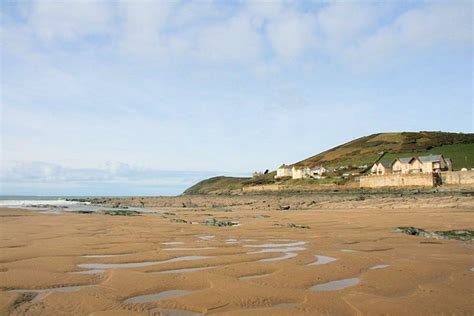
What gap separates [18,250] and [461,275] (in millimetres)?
10327

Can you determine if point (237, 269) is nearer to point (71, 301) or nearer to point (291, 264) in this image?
point (291, 264)

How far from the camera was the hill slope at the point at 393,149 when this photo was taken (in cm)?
10200

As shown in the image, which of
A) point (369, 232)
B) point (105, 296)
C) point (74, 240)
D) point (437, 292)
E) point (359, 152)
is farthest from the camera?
point (359, 152)

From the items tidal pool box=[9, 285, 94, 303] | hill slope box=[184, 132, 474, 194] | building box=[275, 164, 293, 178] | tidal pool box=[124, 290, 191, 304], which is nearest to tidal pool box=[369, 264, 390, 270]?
tidal pool box=[124, 290, 191, 304]

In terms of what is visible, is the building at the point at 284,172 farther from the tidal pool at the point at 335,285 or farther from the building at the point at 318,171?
the tidal pool at the point at 335,285

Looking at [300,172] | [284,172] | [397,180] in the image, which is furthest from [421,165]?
[284,172]

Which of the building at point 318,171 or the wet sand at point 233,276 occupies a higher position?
the building at point 318,171

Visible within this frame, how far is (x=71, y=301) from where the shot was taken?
5.86m

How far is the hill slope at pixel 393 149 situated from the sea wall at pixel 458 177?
2497 cm

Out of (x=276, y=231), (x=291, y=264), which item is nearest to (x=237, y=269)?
(x=291, y=264)

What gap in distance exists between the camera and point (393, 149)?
399 feet

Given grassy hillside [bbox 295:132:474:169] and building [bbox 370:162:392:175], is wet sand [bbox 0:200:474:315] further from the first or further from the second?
grassy hillside [bbox 295:132:474:169]

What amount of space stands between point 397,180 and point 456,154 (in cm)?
3834

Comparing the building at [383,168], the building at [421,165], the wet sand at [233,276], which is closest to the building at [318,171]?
the building at [383,168]
